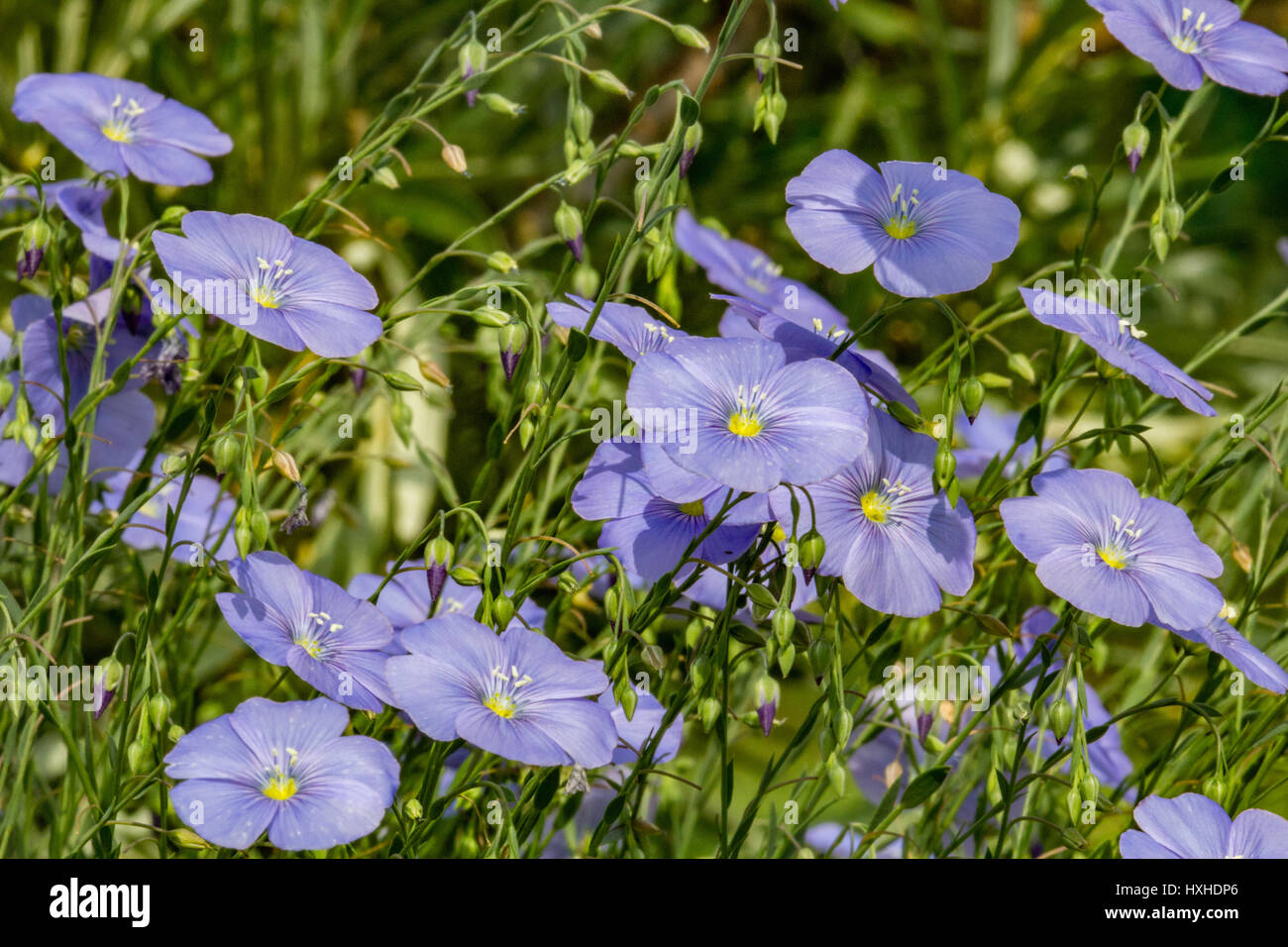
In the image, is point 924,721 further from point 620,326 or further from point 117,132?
point 117,132

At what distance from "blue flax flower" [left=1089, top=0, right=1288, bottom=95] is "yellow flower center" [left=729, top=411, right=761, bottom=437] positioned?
30cm

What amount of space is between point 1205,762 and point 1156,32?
424 mm

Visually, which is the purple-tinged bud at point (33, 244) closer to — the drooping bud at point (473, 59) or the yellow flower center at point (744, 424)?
the drooping bud at point (473, 59)

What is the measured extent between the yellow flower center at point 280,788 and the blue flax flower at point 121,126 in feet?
1.23

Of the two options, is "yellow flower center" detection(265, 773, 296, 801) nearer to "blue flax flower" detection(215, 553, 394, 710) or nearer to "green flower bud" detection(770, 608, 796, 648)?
"blue flax flower" detection(215, 553, 394, 710)

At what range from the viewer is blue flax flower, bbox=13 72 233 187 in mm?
750

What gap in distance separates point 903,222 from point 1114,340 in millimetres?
121

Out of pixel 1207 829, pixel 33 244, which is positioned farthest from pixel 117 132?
pixel 1207 829

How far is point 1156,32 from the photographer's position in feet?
2.33

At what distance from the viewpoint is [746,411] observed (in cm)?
58

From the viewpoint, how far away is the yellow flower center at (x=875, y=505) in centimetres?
63

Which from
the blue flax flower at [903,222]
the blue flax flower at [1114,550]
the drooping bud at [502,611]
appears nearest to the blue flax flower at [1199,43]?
the blue flax flower at [903,222]
